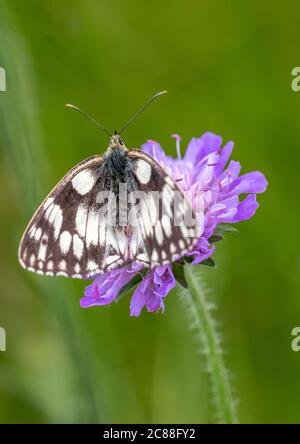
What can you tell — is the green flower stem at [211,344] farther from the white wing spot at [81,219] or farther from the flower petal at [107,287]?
the white wing spot at [81,219]

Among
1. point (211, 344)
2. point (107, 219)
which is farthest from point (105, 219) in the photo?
point (211, 344)
